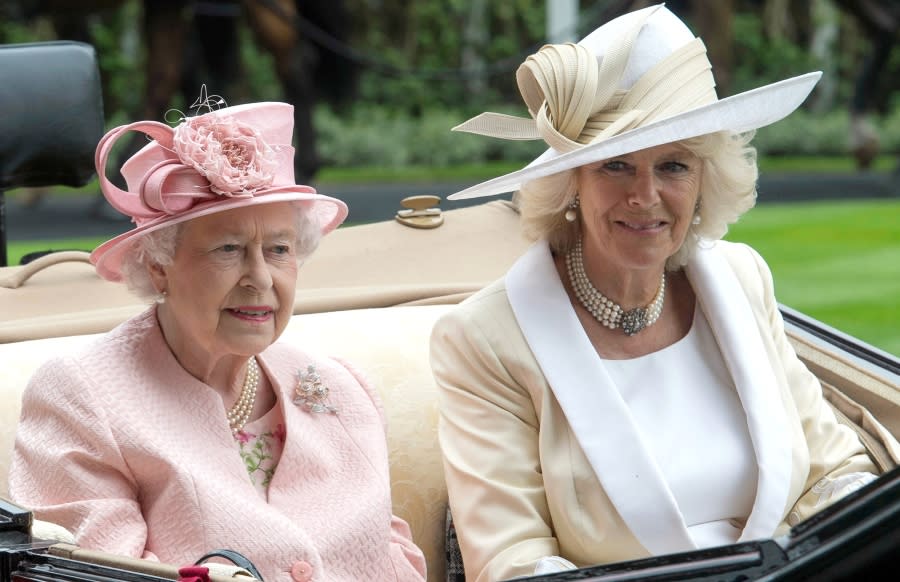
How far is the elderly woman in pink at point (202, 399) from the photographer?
7.19 ft

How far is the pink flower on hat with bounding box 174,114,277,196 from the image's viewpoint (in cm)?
221

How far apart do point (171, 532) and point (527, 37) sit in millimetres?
16349

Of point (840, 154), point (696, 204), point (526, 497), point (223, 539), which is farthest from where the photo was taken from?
point (840, 154)

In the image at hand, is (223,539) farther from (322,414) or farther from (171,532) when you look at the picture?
(322,414)

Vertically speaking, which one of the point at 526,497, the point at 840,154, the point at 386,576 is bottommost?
the point at 840,154

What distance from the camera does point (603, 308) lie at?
8.34 feet

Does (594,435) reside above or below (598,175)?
below

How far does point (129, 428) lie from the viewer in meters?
2.20

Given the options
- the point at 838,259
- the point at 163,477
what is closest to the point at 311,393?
the point at 163,477

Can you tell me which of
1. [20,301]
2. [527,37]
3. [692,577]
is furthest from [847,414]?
[527,37]

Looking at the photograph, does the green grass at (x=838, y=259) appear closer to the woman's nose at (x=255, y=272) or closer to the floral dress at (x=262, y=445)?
the floral dress at (x=262, y=445)

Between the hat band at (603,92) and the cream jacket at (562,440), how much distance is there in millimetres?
239

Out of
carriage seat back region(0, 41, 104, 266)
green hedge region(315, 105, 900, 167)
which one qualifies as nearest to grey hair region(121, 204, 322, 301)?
carriage seat back region(0, 41, 104, 266)

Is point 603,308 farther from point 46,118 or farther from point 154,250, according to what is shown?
point 46,118
